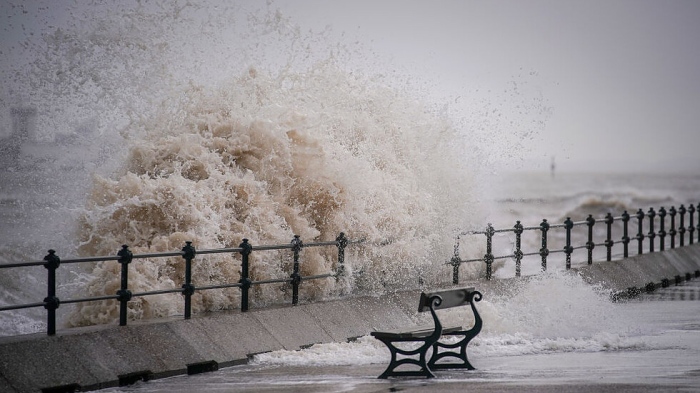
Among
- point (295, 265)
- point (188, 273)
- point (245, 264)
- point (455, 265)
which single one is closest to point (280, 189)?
point (455, 265)

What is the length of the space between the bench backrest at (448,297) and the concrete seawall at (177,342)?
226 centimetres

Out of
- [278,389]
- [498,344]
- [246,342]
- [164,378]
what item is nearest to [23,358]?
[164,378]

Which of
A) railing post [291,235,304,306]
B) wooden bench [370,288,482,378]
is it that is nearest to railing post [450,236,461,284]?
railing post [291,235,304,306]

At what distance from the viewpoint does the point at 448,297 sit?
10.9 m

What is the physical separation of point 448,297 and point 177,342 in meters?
2.85

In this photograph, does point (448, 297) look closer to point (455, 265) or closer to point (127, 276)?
point (127, 276)

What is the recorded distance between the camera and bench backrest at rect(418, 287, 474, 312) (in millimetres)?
10633

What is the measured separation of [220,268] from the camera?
15023 millimetres

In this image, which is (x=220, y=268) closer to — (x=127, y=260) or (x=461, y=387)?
(x=127, y=260)

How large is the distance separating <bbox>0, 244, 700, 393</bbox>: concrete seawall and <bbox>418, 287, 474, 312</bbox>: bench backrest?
7.42ft

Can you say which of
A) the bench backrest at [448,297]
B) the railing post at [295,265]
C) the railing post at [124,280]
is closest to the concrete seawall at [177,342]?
the railing post at [124,280]

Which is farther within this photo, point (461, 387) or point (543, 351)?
point (543, 351)

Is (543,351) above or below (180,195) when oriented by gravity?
below

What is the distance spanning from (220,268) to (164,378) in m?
4.47
